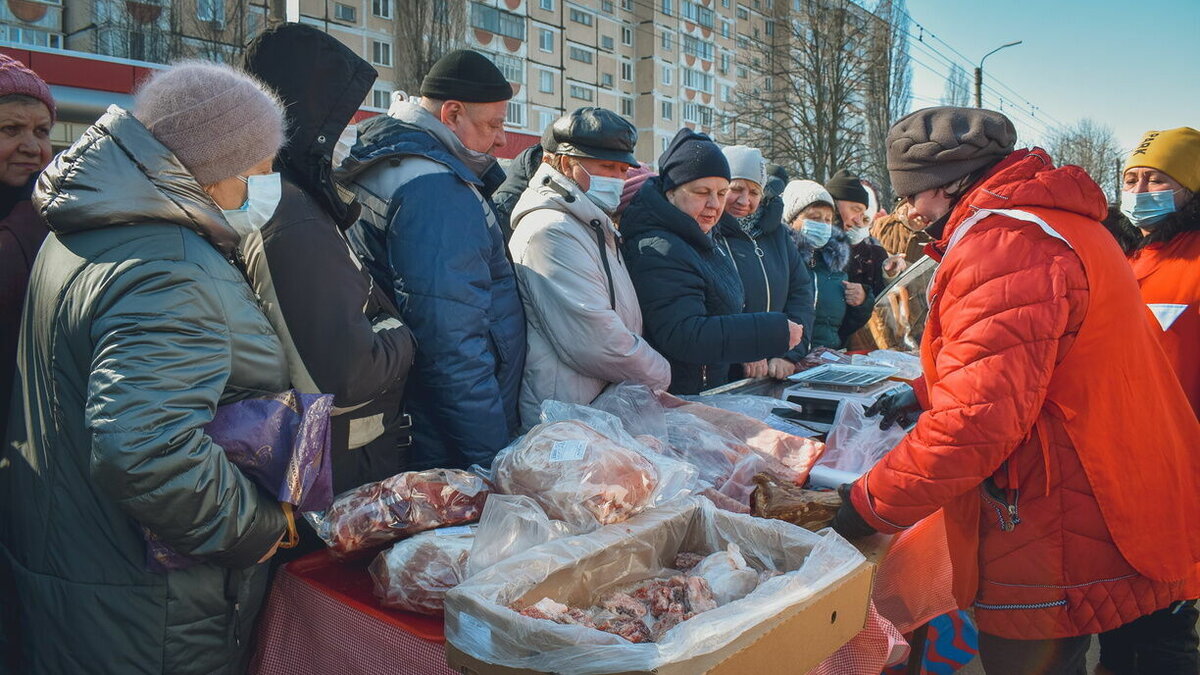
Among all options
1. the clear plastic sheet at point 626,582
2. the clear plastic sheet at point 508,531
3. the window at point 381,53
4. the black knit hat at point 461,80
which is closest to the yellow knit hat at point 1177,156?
the clear plastic sheet at point 626,582

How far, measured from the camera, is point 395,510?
69.5 inches

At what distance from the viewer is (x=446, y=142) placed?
2.57m

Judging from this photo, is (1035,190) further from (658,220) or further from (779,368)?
(779,368)

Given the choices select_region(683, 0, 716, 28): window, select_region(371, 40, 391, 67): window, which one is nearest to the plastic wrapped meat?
→ select_region(371, 40, 391, 67): window

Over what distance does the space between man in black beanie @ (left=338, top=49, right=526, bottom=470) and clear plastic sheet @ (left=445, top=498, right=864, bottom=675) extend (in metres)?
0.66

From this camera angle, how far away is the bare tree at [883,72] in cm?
2409

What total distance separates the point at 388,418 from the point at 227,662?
0.66 meters

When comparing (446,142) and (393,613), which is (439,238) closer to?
(446,142)

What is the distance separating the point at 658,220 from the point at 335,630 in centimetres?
201

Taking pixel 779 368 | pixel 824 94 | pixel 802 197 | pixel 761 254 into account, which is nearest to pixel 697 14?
pixel 824 94

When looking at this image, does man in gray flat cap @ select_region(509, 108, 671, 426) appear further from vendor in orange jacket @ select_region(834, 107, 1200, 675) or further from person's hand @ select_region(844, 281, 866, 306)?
person's hand @ select_region(844, 281, 866, 306)

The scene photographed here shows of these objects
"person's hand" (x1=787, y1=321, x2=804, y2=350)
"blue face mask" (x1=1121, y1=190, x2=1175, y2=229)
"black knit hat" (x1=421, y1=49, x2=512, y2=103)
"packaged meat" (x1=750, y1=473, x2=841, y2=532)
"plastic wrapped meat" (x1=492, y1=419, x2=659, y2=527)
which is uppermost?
"black knit hat" (x1=421, y1=49, x2=512, y2=103)

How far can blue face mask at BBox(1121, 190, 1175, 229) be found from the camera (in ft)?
9.95

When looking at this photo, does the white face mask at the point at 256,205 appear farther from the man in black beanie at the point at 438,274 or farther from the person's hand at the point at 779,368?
the person's hand at the point at 779,368
